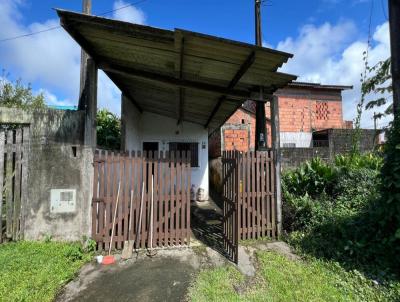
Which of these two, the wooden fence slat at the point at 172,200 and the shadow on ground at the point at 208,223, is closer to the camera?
the wooden fence slat at the point at 172,200

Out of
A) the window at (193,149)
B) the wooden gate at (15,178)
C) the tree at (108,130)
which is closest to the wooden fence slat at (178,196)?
the wooden gate at (15,178)

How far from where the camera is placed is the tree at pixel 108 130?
311 inches

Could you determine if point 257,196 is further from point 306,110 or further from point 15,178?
point 306,110

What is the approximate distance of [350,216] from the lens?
4.55 m

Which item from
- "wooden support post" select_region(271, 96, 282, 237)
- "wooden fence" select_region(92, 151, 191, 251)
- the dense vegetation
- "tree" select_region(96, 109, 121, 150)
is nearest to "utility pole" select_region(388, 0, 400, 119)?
the dense vegetation

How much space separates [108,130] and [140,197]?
4731mm

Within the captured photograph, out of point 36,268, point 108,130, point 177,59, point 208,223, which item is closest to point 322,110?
point 208,223

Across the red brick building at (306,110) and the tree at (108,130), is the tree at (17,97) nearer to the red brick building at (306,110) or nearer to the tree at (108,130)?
the tree at (108,130)

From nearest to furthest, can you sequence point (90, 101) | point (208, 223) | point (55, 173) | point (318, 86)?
1. point (55, 173)
2. point (90, 101)
3. point (208, 223)
4. point (318, 86)

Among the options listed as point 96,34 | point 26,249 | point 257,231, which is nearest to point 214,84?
point 96,34

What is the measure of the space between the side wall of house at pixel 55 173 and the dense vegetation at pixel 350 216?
397 centimetres

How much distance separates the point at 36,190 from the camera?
13.3 feet

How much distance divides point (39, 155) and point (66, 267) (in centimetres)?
191

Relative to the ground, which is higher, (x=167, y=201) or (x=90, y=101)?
(x=90, y=101)
